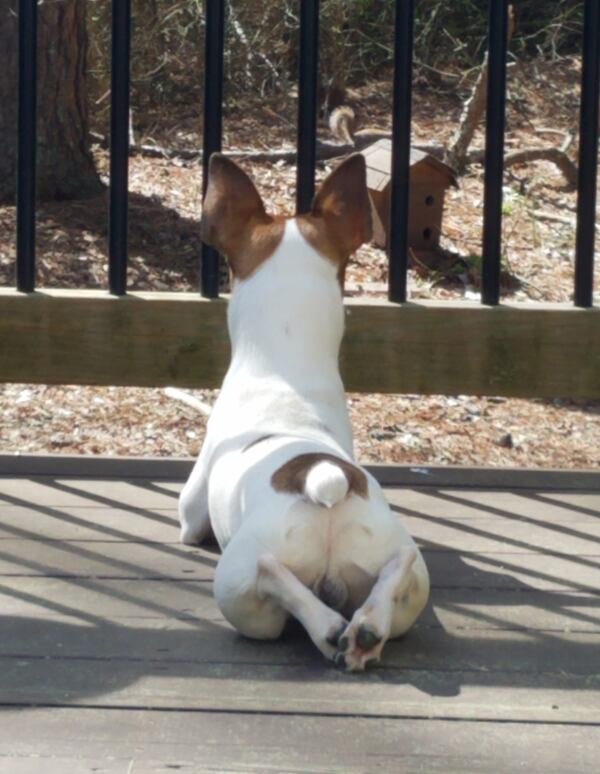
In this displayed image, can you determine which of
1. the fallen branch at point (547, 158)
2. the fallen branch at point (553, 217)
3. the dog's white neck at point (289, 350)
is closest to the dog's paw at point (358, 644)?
the dog's white neck at point (289, 350)

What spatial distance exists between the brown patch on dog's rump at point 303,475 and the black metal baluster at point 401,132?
3.29ft

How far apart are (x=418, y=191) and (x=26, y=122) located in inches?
144

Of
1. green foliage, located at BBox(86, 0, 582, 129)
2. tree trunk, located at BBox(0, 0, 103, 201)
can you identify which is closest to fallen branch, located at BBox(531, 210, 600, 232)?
green foliage, located at BBox(86, 0, 582, 129)

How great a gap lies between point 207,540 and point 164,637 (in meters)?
0.65

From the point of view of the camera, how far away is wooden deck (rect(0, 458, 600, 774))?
88.7 inches

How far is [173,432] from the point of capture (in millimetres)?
5957

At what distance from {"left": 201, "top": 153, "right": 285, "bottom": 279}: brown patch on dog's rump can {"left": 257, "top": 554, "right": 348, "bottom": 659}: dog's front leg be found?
87 centimetres

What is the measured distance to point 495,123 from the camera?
3.67 m

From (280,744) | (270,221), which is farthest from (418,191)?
(280,744)

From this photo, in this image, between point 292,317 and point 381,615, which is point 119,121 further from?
point 381,615

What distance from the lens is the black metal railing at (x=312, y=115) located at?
3.65 meters

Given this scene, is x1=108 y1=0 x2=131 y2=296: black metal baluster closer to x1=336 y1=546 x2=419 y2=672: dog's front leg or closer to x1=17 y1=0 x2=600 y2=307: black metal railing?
x1=17 y1=0 x2=600 y2=307: black metal railing

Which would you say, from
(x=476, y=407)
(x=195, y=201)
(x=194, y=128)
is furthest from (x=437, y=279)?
(x=194, y=128)

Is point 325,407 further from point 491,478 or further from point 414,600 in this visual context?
point 491,478
